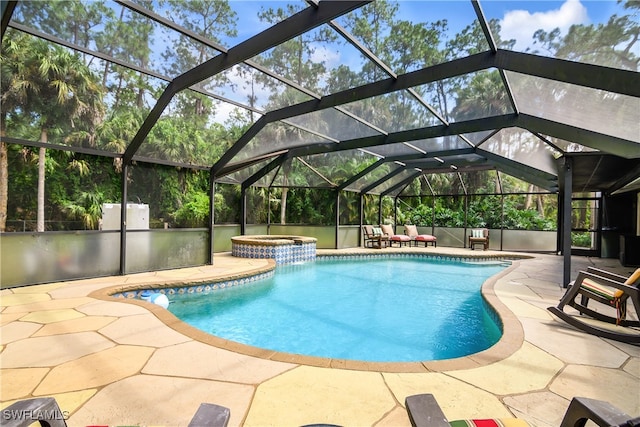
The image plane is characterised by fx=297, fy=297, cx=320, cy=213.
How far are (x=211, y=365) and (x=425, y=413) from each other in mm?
1810

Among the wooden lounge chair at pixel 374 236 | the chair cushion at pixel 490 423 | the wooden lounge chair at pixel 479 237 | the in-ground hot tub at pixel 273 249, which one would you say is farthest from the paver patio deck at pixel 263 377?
the wooden lounge chair at pixel 479 237

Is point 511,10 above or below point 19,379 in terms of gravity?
above

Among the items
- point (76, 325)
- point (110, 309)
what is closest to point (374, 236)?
point (110, 309)

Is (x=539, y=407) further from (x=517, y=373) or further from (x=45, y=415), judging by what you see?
(x=45, y=415)

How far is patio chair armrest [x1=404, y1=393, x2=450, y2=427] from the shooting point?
1080mm

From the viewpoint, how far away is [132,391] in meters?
1.98

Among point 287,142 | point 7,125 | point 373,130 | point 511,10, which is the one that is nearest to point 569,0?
point 511,10

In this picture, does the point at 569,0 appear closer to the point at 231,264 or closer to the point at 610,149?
the point at 610,149

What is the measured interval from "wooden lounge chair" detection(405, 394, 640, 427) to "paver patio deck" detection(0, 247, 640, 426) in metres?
0.66

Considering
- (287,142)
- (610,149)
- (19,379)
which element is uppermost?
(287,142)

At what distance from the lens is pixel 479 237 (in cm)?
1207

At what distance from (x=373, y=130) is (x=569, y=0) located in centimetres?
459

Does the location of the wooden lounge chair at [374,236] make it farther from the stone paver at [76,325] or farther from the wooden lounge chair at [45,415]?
the wooden lounge chair at [45,415]

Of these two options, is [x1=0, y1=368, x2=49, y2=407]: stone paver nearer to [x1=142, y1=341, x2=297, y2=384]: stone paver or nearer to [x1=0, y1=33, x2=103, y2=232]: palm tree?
[x1=142, y1=341, x2=297, y2=384]: stone paver
